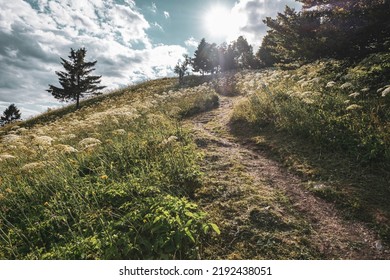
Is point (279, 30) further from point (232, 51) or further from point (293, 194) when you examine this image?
point (232, 51)

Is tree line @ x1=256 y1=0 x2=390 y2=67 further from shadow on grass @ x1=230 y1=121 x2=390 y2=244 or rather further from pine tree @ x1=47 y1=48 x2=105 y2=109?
pine tree @ x1=47 y1=48 x2=105 y2=109

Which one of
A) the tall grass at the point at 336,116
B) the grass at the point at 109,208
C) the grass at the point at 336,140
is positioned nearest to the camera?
the grass at the point at 109,208

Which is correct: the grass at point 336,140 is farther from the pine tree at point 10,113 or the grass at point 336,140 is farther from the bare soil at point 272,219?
the pine tree at point 10,113

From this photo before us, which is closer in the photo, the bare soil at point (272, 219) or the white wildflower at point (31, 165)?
the bare soil at point (272, 219)

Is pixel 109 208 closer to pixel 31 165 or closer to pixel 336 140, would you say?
pixel 31 165

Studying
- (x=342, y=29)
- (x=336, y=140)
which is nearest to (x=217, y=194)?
(x=336, y=140)

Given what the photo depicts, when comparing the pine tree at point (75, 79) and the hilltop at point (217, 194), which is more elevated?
the pine tree at point (75, 79)

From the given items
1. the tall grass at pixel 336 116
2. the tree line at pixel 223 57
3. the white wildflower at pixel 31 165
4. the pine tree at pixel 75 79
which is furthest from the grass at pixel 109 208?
the tree line at pixel 223 57

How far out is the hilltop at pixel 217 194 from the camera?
14.7ft

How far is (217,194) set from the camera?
603 cm

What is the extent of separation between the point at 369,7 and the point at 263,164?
241 inches

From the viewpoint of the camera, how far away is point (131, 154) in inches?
309

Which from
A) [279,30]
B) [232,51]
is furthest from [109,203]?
[232,51]

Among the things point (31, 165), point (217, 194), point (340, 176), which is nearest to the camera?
point (31, 165)
